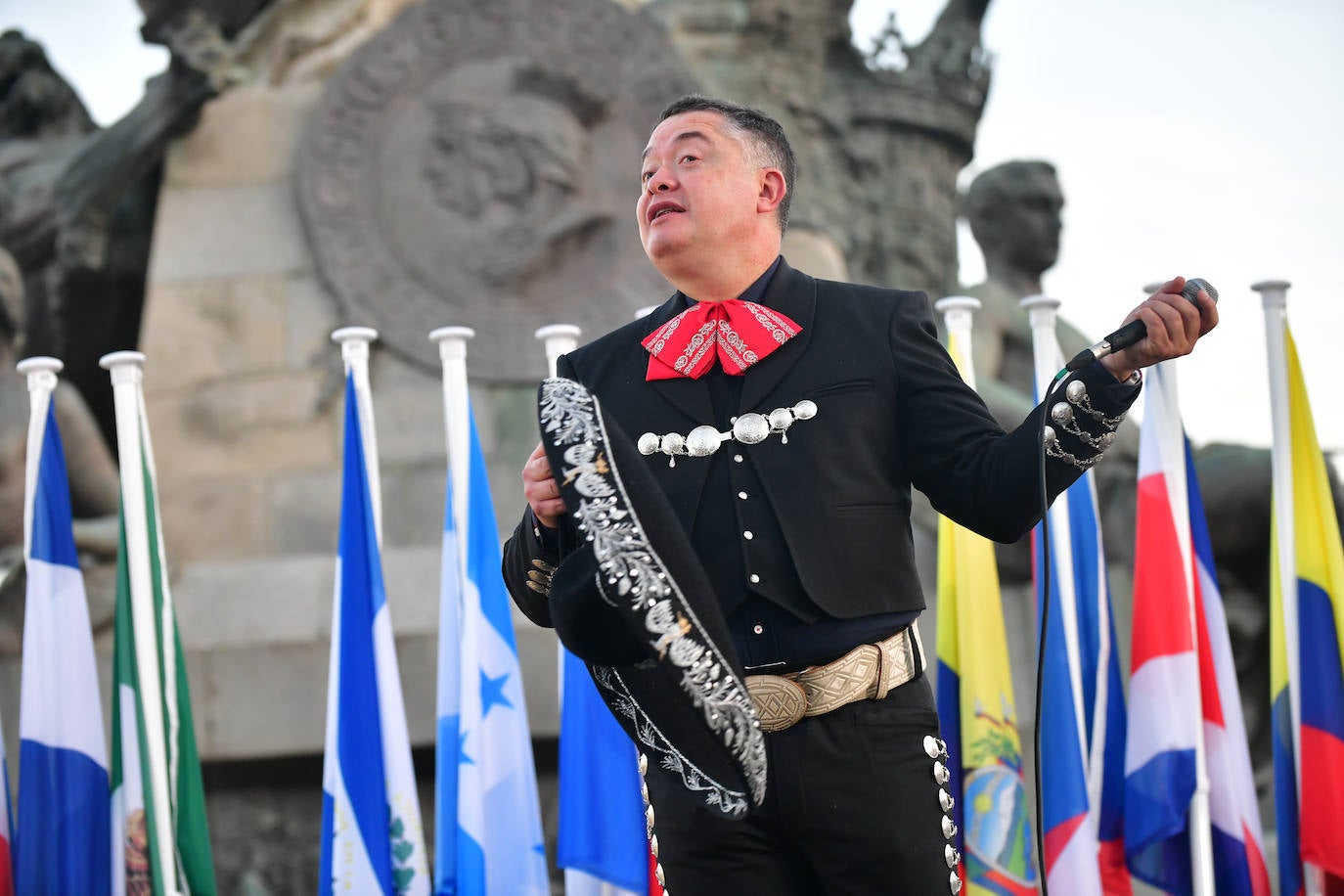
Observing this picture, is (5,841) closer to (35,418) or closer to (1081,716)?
(35,418)

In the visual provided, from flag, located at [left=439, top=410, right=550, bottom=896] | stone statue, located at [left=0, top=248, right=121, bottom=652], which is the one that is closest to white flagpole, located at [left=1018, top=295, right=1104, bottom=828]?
flag, located at [left=439, top=410, right=550, bottom=896]

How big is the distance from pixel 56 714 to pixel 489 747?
123cm

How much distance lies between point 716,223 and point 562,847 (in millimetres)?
2086

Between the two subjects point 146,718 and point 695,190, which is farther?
point 146,718

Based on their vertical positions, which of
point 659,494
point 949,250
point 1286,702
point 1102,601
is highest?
point 949,250

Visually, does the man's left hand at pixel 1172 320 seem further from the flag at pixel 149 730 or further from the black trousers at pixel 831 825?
the flag at pixel 149 730

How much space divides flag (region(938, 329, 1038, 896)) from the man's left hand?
6.15 feet

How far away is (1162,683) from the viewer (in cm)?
396

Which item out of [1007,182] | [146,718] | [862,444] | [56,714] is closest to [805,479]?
[862,444]

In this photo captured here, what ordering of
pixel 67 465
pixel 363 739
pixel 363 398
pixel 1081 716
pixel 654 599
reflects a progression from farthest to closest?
pixel 67 465 → pixel 363 398 → pixel 363 739 → pixel 1081 716 → pixel 654 599

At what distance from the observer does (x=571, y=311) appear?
617cm

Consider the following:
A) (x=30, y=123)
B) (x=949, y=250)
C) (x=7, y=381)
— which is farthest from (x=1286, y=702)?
(x=30, y=123)

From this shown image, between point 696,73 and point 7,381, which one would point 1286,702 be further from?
point 7,381

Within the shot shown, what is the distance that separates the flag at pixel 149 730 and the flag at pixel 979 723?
2.04 metres
